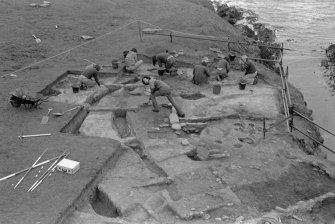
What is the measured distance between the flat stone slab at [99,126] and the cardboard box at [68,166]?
2.23 meters

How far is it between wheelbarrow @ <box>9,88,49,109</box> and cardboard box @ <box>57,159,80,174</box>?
12.2ft

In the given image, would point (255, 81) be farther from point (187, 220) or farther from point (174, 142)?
point (187, 220)

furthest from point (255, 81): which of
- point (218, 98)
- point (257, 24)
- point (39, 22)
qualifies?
point (257, 24)

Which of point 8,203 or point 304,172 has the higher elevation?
point 8,203

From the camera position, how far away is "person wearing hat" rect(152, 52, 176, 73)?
15.5 metres

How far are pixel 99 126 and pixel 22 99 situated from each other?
2.56 meters

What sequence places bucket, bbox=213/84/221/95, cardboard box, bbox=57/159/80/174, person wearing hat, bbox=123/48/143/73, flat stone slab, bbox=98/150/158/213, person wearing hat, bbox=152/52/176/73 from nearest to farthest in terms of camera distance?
flat stone slab, bbox=98/150/158/213
cardboard box, bbox=57/159/80/174
bucket, bbox=213/84/221/95
person wearing hat, bbox=123/48/143/73
person wearing hat, bbox=152/52/176/73

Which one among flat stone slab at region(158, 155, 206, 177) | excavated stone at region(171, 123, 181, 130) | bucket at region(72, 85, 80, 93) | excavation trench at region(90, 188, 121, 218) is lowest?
excavation trench at region(90, 188, 121, 218)

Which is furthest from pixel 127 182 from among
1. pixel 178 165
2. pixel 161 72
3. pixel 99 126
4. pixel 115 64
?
pixel 115 64

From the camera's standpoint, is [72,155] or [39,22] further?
[39,22]

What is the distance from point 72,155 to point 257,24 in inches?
887

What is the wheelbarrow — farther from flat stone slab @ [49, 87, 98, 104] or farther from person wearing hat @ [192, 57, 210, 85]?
person wearing hat @ [192, 57, 210, 85]

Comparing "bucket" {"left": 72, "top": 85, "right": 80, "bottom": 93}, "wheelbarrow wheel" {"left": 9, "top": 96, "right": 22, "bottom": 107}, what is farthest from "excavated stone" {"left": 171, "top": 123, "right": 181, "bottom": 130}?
"wheelbarrow wheel" {"left": 9, "top": 96, "right": 22, "bottom": 107}

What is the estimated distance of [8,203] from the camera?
7.66 meters
